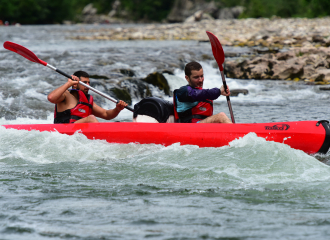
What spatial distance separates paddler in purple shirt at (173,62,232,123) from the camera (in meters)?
4.06

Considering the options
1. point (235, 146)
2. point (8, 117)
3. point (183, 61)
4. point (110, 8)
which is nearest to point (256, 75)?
point (183, 61)

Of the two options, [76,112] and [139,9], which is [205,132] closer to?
[76,112]

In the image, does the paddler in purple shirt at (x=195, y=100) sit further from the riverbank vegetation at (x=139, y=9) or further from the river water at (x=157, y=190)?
the riverbank vegetation at (x=139, y=9)

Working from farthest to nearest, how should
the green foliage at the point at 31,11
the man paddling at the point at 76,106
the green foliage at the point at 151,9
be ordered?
the green foliage at the point at 151,9 < the green foliage at the point at 31,11 < the man paddling at the point at 76,106

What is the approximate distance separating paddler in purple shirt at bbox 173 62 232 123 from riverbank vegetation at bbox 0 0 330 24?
1142 inches

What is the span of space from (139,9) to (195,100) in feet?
193

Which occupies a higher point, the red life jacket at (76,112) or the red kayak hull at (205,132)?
the red life jacket at (76,112)

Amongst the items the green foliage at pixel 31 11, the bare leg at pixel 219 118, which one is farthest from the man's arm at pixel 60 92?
the green foliage at pixel 31 11

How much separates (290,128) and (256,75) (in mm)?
6819

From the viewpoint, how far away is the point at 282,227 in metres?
2.35

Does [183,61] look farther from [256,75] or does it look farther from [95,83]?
[95,83]

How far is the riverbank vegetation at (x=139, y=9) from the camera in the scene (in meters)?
38.8

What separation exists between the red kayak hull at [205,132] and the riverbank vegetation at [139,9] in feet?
95.6

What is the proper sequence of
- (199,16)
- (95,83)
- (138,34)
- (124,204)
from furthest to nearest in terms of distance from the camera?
1. (199,16)
2. (138,34)
3. (95,83)
4. (124,204)
